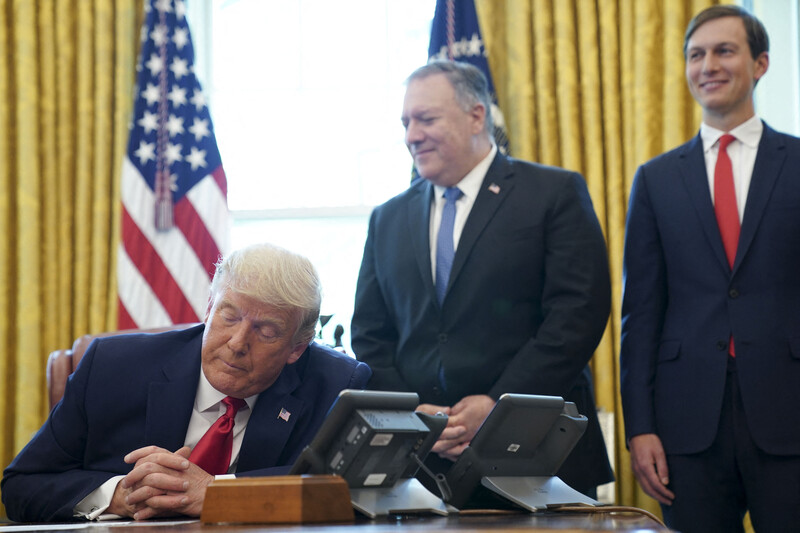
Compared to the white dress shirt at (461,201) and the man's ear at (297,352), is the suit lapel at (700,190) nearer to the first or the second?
the white dress shirt at (461,201)

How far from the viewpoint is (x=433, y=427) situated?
1.99 metres

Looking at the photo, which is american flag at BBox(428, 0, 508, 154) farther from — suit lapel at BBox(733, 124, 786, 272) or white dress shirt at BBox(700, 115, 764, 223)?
suit lapel at BBox(733, 124, 786, 272)

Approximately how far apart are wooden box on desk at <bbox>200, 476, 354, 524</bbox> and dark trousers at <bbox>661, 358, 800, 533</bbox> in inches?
59.2

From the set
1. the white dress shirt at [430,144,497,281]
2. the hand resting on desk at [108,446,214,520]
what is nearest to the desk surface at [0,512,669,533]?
the hand resting on desk at [108,446,214,520]

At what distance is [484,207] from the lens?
326 centimetres

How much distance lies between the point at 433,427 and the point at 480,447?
0.11 metres

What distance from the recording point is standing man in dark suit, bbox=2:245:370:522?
2.42m

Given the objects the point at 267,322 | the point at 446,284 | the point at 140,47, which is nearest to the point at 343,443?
the point at 267,322

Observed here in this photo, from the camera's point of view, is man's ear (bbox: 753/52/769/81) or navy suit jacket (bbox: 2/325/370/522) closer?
navy suit jacket (bbox: 2/325/370/522)

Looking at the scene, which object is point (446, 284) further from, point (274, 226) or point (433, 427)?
point (274, 226)

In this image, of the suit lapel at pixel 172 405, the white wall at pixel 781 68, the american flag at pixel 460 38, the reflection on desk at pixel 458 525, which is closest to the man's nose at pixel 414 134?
the suit lapel at pixel 172 405

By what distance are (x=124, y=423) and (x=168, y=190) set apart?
2.45 m

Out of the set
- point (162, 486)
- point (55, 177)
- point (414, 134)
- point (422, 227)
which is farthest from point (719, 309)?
point (55, 177)

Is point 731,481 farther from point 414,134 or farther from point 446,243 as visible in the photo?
point 414,134
